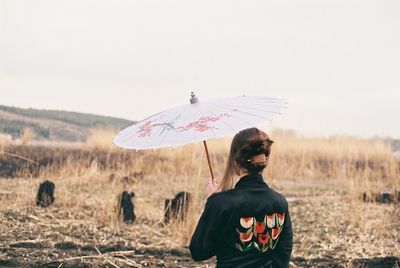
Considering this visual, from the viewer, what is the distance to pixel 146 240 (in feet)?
24.7

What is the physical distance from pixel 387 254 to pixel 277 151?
907 cm

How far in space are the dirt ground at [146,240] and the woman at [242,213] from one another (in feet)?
10.8

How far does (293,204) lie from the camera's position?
406 inches

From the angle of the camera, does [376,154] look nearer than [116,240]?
No

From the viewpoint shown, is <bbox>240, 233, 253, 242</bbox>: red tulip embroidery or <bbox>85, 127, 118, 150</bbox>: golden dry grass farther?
<bbox>85, 127, 118, 150</bbox>: golden dry grass

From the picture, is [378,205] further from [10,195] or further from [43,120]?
[43,120]

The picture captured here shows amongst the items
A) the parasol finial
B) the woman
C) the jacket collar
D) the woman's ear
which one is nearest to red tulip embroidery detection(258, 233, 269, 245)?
the woman

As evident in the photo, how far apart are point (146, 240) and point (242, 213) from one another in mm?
4738

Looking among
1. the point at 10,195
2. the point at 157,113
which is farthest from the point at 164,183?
the point at 157,113

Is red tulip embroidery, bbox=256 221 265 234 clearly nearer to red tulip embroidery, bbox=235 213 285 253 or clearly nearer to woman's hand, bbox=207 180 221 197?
red tulip embroidery, bbox=235 213 285 253

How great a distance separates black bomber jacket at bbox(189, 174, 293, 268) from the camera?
292 cm

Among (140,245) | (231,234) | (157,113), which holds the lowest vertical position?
(140,245)

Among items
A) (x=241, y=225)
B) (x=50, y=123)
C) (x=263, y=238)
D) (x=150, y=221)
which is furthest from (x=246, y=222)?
(x=50, y=123)

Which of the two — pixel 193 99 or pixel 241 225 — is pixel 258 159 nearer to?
pixel 241 225
